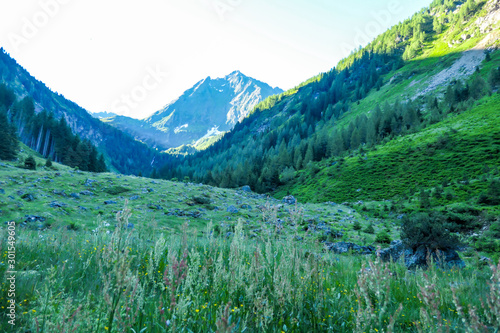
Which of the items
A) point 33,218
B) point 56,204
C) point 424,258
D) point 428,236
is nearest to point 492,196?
point 428,236

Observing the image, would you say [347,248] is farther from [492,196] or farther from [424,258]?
[492,196]

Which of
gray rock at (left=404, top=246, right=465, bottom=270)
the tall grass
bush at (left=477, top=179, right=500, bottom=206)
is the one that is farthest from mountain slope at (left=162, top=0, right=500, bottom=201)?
the tall grass

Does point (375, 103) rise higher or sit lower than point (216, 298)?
higher

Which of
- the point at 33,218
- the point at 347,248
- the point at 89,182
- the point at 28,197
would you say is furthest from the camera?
the point at 89,182

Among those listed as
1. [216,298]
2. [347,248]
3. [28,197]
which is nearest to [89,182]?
[28,197]

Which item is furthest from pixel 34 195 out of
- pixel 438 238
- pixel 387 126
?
pixel 387 126

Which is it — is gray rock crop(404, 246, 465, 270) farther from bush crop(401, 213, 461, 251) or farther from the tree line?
the tree line

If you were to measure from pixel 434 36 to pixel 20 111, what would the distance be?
796ft

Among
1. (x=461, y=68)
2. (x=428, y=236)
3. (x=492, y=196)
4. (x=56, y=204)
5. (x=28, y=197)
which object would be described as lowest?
(x=428, y=236)

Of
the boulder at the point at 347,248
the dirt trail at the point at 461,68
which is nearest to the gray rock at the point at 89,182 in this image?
the boulder at the point at 347,248

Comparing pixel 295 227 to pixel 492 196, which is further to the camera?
pixel 492 196

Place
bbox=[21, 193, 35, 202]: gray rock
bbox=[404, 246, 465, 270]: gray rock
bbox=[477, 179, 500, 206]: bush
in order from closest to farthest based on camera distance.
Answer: bbox=[404, 246, 465, 270]: gray rock → bbox=[21, 193, 35, 202]: gray rock → bbox=[477, 179, 500, 206]: bush

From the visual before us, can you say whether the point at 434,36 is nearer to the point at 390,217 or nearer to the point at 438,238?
the point at 390,217

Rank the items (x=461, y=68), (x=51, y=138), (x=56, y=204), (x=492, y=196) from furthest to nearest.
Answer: (x=461, y=68) < (x=51, y=138) < (x=492, y=196) < (x=56, y=204)
